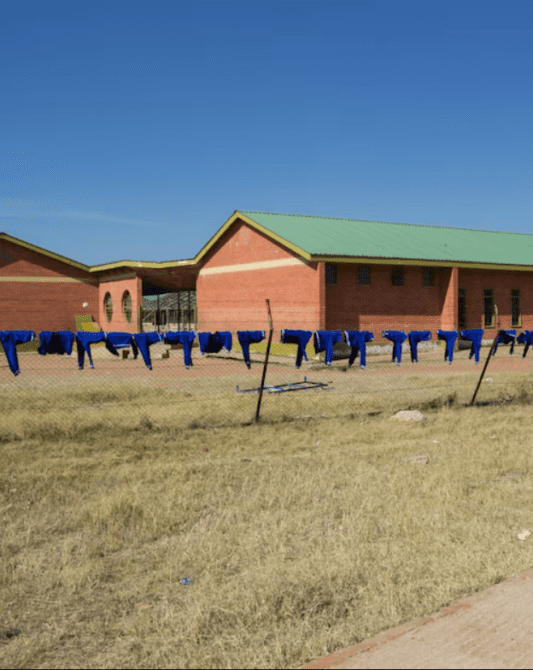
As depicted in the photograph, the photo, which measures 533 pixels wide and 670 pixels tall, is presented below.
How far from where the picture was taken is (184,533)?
5.73 m

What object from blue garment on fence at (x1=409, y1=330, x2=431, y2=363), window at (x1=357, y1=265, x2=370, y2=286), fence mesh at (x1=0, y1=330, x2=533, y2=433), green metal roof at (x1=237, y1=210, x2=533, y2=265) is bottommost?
fence mesh at (x1=0, y1=330, x2=533, y2=433)

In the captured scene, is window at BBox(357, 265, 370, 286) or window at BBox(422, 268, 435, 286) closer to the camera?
window at BBox(357, 265, 370, 286)

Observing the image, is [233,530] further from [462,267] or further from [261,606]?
[462,267]

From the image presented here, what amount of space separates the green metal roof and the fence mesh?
15.1 ft

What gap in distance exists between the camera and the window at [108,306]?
3391cm

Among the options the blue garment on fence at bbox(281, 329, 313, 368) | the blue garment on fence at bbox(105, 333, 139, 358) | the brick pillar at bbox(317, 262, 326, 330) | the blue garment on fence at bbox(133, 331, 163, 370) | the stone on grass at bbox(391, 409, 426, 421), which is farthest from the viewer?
the brick pillar at bbox(317, 262, 326, 330)

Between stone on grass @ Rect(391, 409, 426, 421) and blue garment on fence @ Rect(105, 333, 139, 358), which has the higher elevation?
blue garment on fence @ Rect(105, 333, 139, 358)

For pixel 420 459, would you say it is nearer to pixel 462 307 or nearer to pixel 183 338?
pixel 183 338

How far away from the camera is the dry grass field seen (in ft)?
13.1

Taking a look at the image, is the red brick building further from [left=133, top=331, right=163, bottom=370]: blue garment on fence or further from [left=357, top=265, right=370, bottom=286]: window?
[left=133, top=331, right=163, bottom=370]: blue garment on fence

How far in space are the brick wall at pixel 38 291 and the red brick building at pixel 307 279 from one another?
0.18ft

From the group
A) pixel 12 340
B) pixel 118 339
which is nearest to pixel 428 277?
pixel 118 339

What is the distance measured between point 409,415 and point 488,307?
19.1 meters

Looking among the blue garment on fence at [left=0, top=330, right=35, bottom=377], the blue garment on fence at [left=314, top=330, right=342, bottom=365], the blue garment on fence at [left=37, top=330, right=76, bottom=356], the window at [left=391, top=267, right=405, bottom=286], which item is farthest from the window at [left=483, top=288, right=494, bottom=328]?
the blue garment on fence at [left=0, top=330, right=35, bottom=377]
